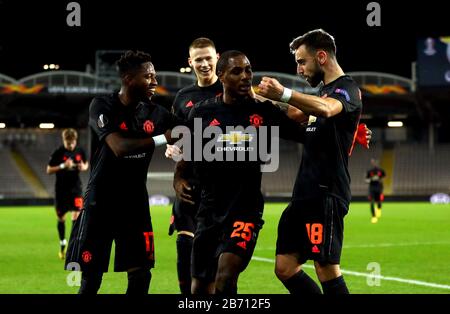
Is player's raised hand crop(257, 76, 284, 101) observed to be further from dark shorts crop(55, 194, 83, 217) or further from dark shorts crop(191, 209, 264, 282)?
dark shorts crop(55, 194, 83, 217)

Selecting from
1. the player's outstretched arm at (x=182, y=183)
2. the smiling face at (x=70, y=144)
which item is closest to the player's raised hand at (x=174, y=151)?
the player's outstretched arm at (x=182, y=183)

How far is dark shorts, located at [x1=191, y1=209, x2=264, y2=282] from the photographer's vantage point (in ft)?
19.9

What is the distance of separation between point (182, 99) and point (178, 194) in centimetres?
139

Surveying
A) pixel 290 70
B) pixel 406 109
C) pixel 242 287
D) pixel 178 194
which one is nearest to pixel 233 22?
pixel 406 109

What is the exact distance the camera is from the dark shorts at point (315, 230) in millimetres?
6086

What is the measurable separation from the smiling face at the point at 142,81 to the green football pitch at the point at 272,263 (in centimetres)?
373

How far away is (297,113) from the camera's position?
6629 mm

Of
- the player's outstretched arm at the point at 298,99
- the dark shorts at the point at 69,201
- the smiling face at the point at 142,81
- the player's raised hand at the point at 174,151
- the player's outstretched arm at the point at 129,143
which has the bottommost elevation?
the dark shorts at the point at 69,201

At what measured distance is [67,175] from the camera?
1465 centimetres

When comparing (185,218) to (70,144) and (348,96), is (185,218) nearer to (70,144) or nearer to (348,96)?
(348,96)

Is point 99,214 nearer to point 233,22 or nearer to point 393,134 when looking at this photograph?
point 233,22

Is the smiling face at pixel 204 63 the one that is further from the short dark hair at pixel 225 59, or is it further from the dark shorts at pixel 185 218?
the short dark hair at pixel 225 59

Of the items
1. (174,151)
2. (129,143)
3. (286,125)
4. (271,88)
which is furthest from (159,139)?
(271,88)

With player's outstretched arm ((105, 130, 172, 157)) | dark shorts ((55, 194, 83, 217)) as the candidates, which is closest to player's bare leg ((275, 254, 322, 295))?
player's outstretched arm ((105, 130, 172, 157))
